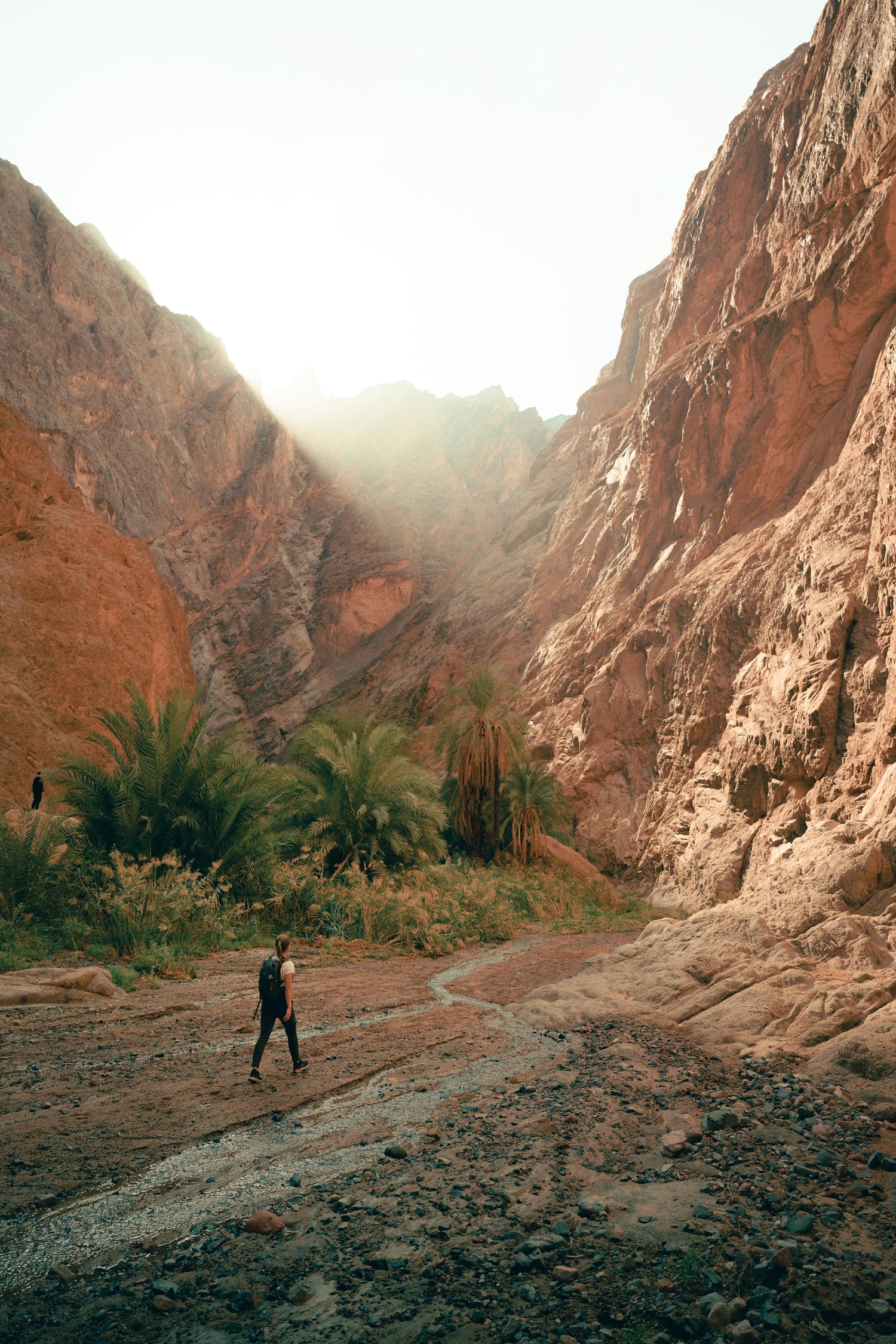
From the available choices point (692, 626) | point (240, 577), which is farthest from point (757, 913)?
point (240, 577)

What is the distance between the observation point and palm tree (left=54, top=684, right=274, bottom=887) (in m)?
11.2

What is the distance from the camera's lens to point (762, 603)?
20.1 metres

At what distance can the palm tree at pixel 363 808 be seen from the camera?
15016 mm

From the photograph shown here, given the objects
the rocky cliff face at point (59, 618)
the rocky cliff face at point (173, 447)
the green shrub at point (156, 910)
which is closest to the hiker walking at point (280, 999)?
the green shrub at point (156, 910)

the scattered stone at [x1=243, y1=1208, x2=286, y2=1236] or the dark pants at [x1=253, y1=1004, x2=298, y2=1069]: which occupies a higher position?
the scattered stone at [x1=243, y1=1208, x2=286, y2=1236]

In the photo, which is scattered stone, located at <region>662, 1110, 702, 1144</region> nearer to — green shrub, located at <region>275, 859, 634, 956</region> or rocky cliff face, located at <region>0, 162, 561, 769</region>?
green shrub, located at <region>275, 859, 634, 956</region>

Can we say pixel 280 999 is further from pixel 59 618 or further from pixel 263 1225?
pixel 59 618

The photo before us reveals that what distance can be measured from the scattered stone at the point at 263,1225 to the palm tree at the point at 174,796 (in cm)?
800

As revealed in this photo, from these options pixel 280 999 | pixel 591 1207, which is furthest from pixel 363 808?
pixel 591 1207

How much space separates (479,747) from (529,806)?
2.11 m

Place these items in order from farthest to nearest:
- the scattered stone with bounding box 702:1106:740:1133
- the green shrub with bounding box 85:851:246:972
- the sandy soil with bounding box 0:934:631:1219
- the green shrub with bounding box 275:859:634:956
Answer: the green shrub with bounding box 275:859:634:956, the green shrub with bounding box 85:851:246:972, the scattered stone with bounding box 702:1106:740:1133, the sandy soil with bounding box 0:934:631:1219

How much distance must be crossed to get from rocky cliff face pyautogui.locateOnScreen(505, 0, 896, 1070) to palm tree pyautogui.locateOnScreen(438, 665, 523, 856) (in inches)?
159

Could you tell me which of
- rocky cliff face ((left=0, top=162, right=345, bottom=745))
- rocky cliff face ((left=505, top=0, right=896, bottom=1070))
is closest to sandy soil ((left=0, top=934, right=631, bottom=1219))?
rocky cliff face ((left=505, top=0, right=896, bottom=1070))

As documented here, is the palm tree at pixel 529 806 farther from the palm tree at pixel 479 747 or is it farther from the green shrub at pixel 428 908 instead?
the green shrub at pixel 428 908
